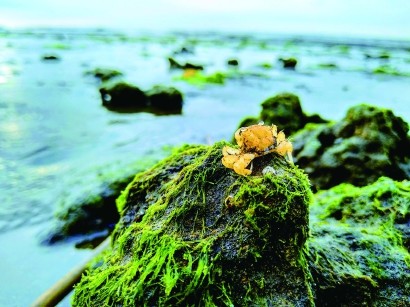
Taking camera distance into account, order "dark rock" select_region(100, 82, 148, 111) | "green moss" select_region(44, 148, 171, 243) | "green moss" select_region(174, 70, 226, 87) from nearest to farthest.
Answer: "green moss" select_region(44, 148, 171, 243)
"dark rock" select_region(100, 82, 148, 111)
"green moss" select_region(174, 70, 226, 87)

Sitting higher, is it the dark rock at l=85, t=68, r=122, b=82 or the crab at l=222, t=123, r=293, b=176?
the crab at l=222, t=123, r=293, b=176

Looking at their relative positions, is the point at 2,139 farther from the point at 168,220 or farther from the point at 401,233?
the point at 401,233

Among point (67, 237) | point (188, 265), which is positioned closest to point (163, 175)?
point (188, 265)

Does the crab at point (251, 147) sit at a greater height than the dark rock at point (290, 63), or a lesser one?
greater

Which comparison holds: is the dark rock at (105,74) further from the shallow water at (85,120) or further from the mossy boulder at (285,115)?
the mossy boulder at (285,115)

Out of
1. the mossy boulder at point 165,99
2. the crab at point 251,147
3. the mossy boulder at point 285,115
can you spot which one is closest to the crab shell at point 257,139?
the crab at point 251,147

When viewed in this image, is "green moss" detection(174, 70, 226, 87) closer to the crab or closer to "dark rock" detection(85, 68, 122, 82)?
"dark rock" detection(85, 68, 122, 82)

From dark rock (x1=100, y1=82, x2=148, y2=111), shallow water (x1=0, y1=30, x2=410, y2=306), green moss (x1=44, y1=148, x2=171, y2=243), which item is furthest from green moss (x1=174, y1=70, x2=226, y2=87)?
green moss (x1=44, y1=148, x2=171, y2=243)
